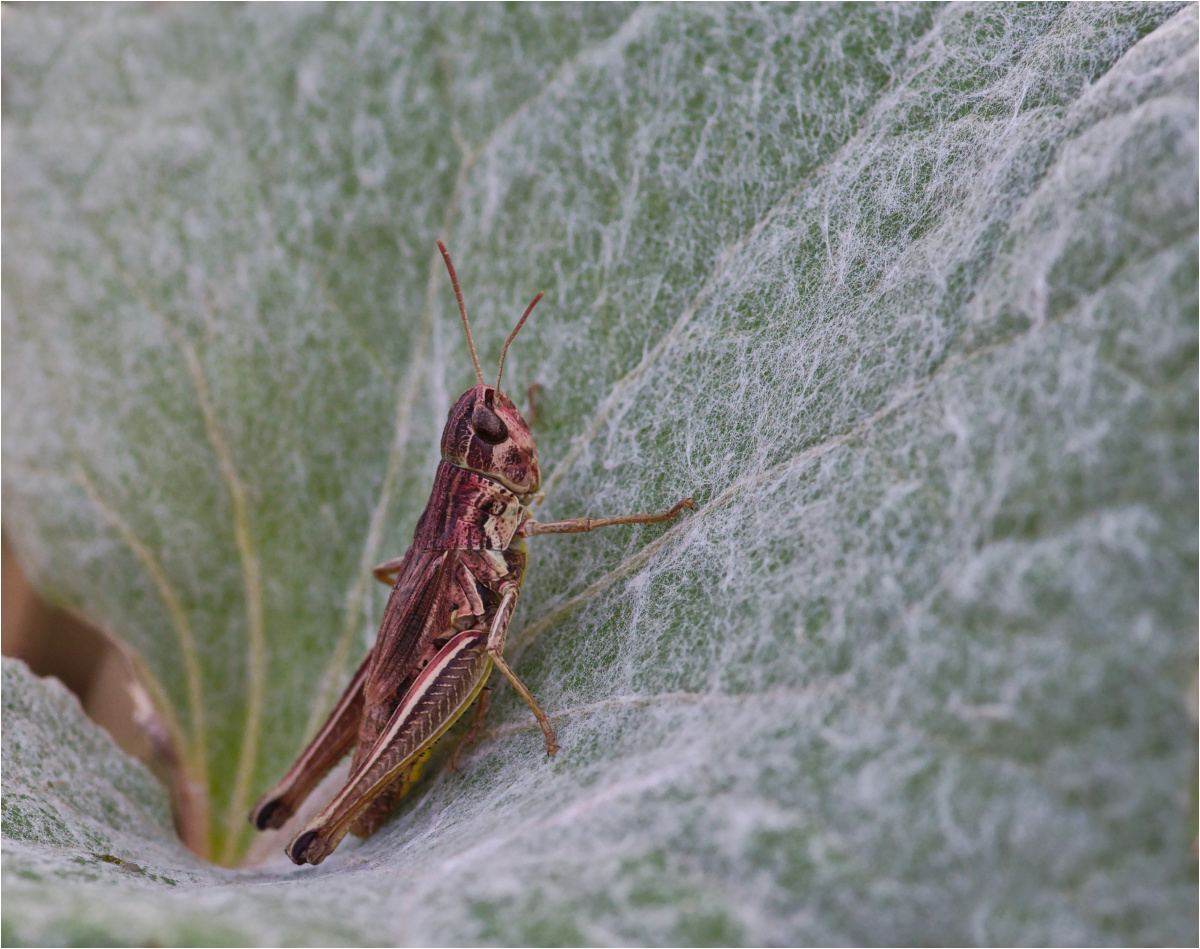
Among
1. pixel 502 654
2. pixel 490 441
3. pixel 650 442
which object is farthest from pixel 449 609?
pixel 650 442

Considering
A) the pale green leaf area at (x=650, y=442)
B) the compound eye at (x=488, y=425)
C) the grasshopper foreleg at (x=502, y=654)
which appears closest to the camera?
the pale green leaf area at (x=650, y=442)

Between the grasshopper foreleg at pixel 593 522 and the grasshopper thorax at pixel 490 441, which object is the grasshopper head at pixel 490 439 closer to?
the grasshopper thorax at pixel 490 441

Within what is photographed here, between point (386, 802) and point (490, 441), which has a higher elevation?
point (490, 441)

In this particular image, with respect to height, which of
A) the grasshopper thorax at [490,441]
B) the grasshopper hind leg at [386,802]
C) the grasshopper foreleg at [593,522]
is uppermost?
the grasshopper thorax at [490,441]

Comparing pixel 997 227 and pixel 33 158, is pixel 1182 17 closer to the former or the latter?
pixel 997 227

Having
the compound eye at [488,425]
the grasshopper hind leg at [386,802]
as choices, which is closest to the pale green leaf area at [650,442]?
the grasshopper hind leg at [386,802]

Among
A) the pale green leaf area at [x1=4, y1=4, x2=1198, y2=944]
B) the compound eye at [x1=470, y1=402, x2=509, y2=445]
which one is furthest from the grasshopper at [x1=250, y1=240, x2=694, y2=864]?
the pale green leaf area at [x1=4, y1=4, x2=1198, y2=944]

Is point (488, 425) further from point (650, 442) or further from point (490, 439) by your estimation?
point (650, 442)
